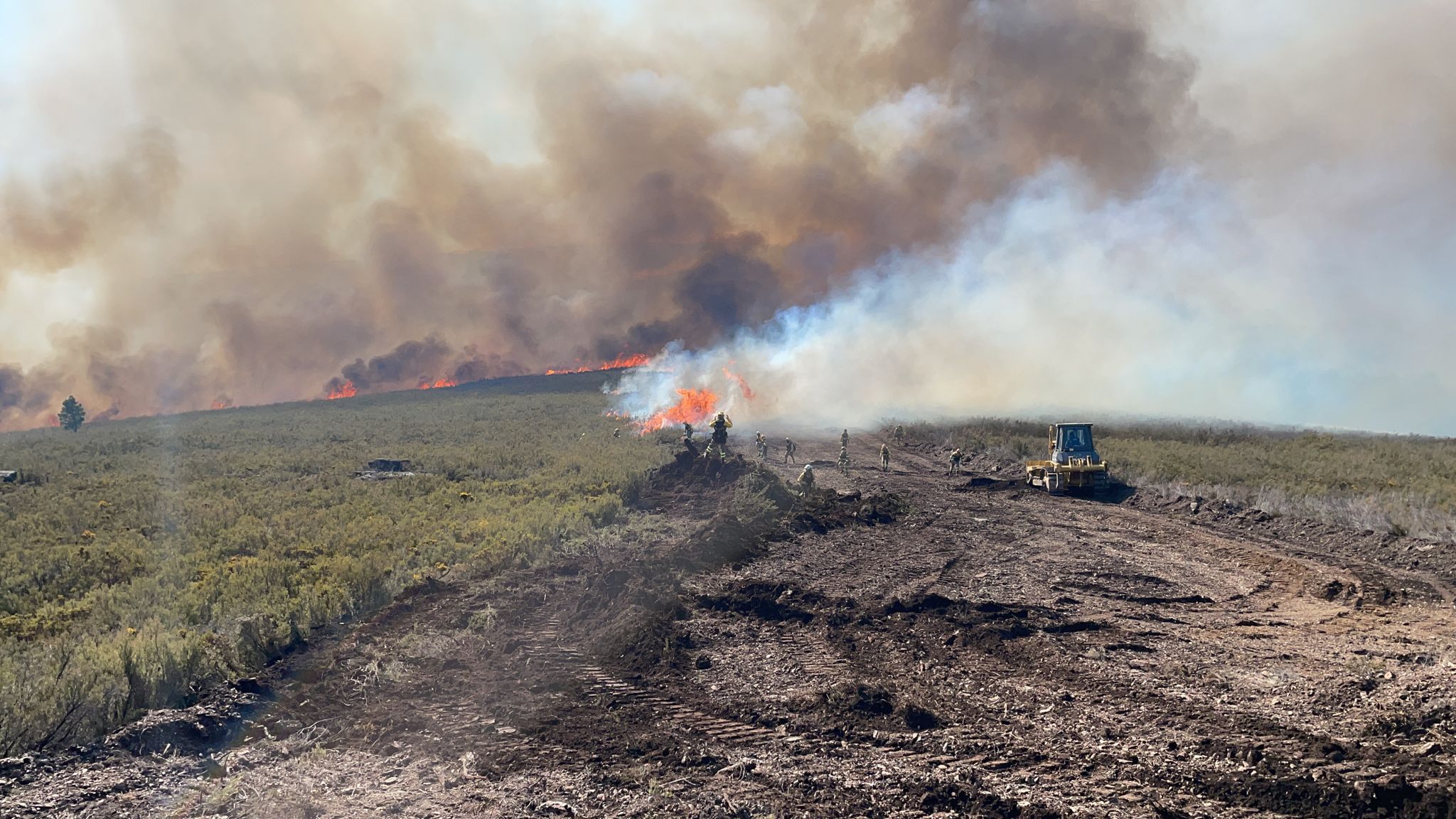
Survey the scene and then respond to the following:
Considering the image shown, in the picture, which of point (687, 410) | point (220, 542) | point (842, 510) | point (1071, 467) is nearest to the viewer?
point (220, 542)

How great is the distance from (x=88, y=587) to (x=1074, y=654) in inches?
852

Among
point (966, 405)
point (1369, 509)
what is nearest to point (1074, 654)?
point (1369, 509)

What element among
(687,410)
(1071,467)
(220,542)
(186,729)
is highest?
(687,410)

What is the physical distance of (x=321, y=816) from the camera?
8.53 metres

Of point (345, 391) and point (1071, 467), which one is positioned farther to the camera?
point (345, 391)

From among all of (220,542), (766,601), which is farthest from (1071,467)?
(220,542)

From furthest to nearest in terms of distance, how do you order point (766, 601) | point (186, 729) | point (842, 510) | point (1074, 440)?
point (1074, 440)
point (842, 510)
point (766, 601)
point (186, 729)

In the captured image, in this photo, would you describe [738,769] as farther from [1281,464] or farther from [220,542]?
[1281,464]

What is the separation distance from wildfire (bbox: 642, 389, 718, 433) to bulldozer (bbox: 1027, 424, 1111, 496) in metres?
30.6

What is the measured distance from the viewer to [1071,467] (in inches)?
A: 1254

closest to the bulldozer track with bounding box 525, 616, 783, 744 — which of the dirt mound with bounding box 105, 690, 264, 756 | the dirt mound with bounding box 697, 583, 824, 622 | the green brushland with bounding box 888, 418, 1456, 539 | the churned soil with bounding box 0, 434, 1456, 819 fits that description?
the churned soil with bounding box 0, 434, 1456, 819

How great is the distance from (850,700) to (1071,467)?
2372cm

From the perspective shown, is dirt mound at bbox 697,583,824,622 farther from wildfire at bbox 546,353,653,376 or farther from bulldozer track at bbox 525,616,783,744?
wildfire at bbox 546,353,653,376

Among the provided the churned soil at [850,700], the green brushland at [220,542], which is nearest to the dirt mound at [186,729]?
the churned soil at [850,700]
